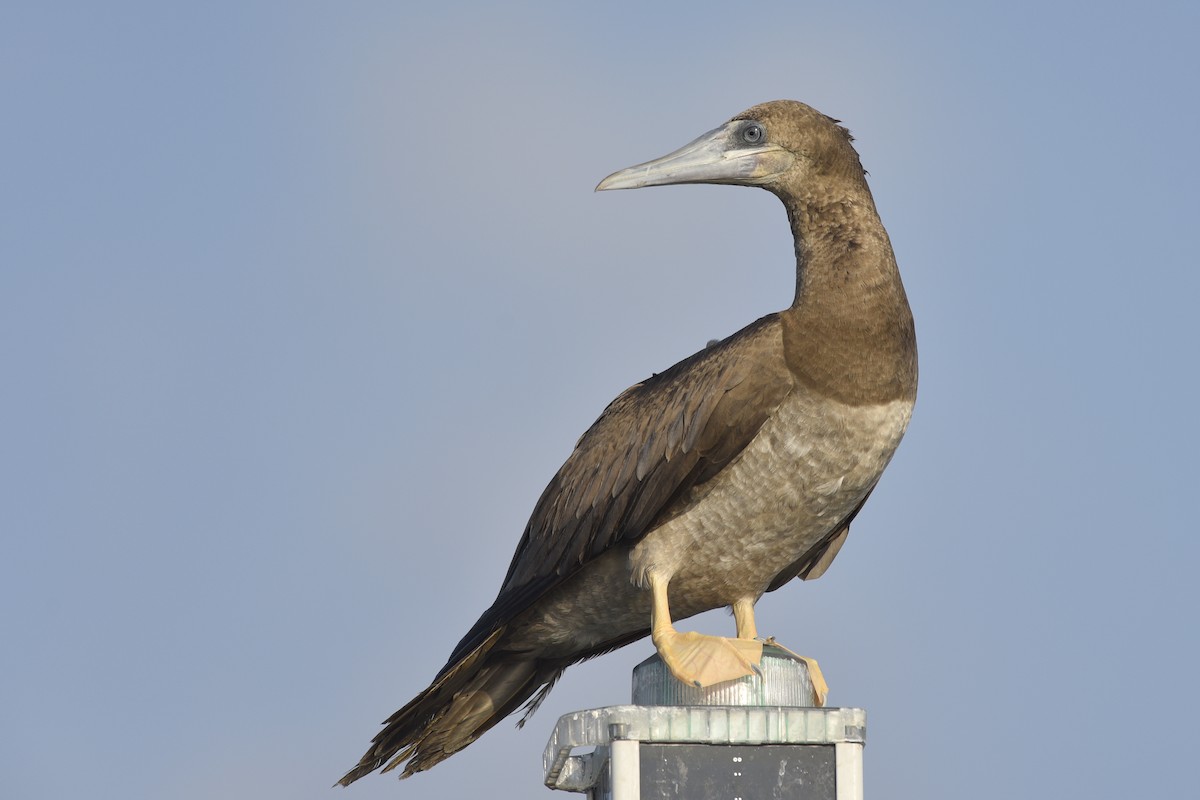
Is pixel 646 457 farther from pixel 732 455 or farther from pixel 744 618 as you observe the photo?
pixel 744 618

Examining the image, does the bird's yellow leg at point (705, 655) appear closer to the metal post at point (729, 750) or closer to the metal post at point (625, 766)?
the metal post at point (729, 750)

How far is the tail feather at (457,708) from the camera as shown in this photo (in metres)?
8.32

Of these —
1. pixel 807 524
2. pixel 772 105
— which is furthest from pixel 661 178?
pixel 807 524

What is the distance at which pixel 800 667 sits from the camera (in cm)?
711

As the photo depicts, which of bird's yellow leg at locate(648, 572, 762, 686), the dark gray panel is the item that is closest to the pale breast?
bird's yellow leg at locate(648, 572, 762, 686)

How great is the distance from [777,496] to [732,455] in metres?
0.27

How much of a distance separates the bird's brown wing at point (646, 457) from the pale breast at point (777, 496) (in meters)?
0.08

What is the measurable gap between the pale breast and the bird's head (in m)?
1.16

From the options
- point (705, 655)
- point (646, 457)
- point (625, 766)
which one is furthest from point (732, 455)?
point (625, 766)

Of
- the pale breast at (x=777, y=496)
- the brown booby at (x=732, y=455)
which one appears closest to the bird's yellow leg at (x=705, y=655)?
the brown booby at (x=732, y=455)

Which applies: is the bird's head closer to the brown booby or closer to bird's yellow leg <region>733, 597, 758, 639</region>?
the brown booby

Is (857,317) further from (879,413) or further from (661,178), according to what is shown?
(661,178)

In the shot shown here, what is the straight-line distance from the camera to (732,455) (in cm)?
758

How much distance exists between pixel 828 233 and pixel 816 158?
14.8 inches
